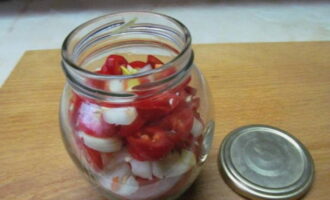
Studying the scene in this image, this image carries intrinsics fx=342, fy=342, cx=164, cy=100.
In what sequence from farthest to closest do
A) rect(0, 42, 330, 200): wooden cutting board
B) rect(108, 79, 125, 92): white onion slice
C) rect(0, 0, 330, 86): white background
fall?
rect(0, 0, 330, 86): white background
rect(0, 42, 330, 200): wooden cutting board
rect(108, 79, 125, 92): white onion slice

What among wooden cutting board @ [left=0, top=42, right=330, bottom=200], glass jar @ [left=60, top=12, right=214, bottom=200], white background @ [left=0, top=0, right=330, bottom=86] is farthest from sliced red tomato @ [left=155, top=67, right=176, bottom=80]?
white background @ [left=0, top=0, right=330, bottom=86]

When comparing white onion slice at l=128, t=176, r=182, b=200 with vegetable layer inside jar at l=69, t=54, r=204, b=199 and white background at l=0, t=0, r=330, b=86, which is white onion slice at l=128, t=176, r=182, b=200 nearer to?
vegetable layer inside jar at l=69, t=54, r=204, b=199

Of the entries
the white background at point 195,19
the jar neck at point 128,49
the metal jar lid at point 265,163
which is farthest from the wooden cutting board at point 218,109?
the white background at point 195,19

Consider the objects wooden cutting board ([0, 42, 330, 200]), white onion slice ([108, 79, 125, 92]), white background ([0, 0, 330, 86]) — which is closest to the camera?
white onion slice ([108, 79, 125, 92])

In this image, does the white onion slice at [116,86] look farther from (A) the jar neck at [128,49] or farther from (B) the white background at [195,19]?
(B) the white background at [195,19]

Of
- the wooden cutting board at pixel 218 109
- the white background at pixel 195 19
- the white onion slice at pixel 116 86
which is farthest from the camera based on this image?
the white background at pixel 195 19

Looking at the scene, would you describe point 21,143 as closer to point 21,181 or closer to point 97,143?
point 21,181

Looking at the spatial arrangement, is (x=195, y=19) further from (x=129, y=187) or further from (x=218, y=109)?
(x=129, y=187)
